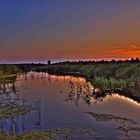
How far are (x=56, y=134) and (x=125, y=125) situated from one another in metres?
5.08

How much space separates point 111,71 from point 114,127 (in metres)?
40.9

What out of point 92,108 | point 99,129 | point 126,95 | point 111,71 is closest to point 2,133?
point 99,129

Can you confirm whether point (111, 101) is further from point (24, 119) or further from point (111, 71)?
point (111, 71)

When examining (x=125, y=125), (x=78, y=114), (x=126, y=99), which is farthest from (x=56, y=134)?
(x=126, y=99)

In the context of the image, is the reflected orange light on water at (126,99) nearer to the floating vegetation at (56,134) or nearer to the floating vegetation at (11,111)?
the floating vegetation at (11,111)

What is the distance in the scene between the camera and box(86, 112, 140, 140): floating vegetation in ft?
57.6

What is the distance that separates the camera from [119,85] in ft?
139

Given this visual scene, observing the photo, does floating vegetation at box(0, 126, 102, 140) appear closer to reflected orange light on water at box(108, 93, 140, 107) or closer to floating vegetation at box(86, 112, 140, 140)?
floating vegetation at box(86, 112, 140, 140)

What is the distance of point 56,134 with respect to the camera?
1819cm

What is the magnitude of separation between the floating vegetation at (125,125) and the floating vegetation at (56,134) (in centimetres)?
179

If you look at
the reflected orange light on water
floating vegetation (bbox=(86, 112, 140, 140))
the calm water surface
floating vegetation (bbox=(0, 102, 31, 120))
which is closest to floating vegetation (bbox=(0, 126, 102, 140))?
the calm water surface

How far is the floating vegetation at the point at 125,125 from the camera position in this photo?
691 inches

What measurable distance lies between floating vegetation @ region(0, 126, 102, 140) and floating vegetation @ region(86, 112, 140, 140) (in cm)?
179

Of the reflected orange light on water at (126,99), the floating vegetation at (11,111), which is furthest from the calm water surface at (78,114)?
the floating vegetation at (11,111)
